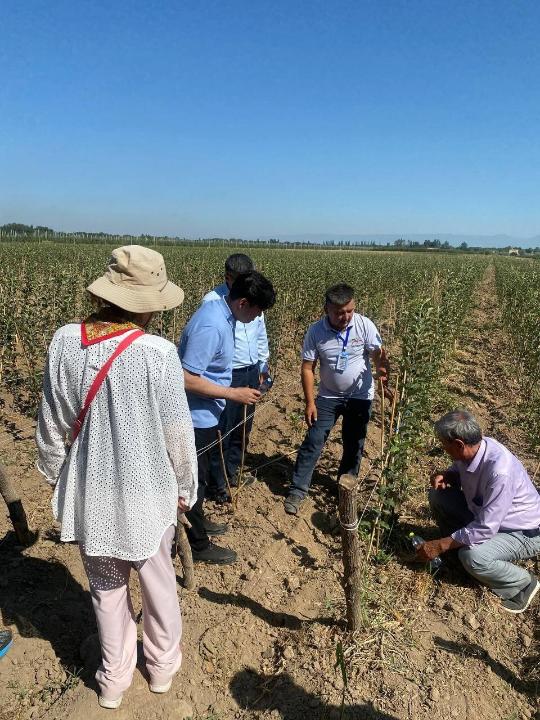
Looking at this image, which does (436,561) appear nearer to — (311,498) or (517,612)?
(517,612)

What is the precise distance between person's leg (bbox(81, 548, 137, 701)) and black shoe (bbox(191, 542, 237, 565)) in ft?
3.49

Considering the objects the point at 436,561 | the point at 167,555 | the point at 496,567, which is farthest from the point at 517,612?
the point at 167,555

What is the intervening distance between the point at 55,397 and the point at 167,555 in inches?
34.0

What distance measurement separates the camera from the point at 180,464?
2033 millimetres

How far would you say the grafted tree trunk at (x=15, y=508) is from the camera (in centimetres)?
322

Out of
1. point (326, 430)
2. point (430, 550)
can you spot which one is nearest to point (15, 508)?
point (326, 430)

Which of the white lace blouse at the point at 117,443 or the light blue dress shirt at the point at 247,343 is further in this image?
the light blue dress shirt at the point at 247,343

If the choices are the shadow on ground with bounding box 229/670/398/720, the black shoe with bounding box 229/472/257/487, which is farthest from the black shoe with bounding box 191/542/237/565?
the black shoe with bounding box 229/472/257/487

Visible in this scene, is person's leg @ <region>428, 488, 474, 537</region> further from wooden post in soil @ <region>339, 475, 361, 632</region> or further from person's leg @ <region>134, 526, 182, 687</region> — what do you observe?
person's leg @ <region>134, 526, 182, 687</region>

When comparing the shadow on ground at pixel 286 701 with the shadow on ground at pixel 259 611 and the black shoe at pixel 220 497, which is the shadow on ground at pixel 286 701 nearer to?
the shadow on ground at pixel 259 611

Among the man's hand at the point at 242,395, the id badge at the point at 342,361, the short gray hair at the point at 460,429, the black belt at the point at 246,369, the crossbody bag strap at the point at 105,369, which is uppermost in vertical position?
the crossbody bag strap at the point at 105,369

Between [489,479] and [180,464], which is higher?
[180,464]

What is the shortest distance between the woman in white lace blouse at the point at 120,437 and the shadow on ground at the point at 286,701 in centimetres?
82

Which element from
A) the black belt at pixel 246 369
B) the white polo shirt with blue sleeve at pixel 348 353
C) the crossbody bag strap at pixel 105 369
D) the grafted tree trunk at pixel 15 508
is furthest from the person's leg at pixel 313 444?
the crossbody bag strap at pixel 105 369
